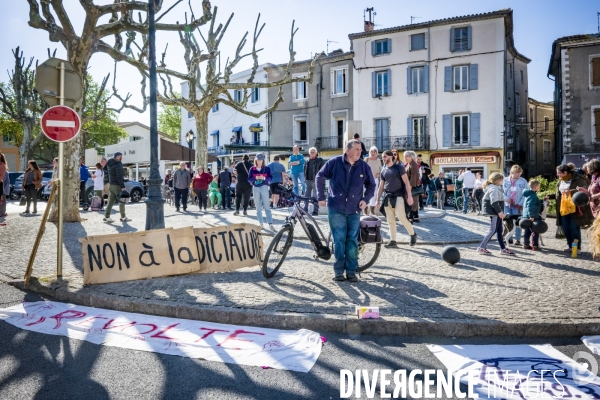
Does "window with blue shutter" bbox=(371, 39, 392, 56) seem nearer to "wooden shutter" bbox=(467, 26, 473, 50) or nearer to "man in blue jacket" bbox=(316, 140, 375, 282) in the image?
"wooden shutter" bbox=(467, 26, 473, 50)

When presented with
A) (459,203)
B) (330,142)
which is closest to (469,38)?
(330,142)

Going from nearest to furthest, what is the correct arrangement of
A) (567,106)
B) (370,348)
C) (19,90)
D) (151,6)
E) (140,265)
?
(370,348)
(140,265)
(151,6)
(567,106)
(19,90)

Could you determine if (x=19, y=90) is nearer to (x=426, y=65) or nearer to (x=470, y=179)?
(x=426, y=65)

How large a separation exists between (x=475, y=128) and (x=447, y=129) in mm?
1793

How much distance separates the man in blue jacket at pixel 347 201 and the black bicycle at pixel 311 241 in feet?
1.18

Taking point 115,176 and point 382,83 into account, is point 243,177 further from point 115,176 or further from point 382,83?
point 382,83

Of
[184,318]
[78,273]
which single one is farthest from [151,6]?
[184,318]

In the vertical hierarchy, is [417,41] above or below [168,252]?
above

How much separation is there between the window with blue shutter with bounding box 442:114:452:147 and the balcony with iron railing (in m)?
1.17

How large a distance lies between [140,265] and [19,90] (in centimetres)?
3601

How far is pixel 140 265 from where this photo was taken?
6582 millimetres

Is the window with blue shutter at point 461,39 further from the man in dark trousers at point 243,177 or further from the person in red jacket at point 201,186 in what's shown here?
the man in dark trousers at point 243,177

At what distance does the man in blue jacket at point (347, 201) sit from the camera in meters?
6.35

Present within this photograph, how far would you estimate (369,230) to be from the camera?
22.3 ft
